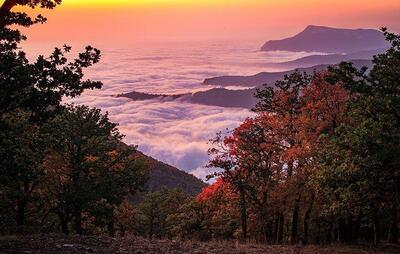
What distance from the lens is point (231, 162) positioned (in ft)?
132

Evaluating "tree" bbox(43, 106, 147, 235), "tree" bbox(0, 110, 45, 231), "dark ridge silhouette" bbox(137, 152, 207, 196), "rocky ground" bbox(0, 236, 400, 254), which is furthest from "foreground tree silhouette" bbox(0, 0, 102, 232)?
"dark ridge silhouette" bbox(137, 152, 207, 196)

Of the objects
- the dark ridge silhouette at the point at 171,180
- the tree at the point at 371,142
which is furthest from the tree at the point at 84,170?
the dark ridge silhouette at the point at 171,180

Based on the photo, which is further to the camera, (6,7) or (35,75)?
(35,75)

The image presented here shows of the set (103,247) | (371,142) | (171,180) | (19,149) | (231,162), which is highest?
(171,180)

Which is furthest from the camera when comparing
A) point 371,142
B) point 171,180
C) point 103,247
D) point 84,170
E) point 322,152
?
point 171,180

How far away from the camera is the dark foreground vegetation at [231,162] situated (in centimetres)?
1638

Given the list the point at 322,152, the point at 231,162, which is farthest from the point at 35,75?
the point at 231,162

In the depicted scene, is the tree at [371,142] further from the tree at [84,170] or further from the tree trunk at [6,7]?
the tree at [84,170]

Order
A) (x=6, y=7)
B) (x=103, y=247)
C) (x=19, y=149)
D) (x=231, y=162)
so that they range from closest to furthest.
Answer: (x=6, y=7) → (x=19, y=149) → (x=103, y=247) → (x=231, y=162)

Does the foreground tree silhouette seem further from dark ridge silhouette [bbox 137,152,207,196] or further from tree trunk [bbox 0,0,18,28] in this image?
dark ridge silhouette [bbox 137,152,207,196]

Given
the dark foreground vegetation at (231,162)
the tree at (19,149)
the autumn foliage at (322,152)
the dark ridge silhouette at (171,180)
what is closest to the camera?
the dark foreground vegetation at (231,162)

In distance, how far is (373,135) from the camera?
20891 mm

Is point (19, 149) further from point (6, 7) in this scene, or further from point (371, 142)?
point (371, 142)

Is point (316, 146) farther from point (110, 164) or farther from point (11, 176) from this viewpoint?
point (11, 176)
